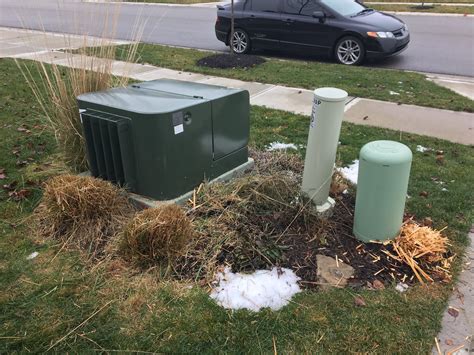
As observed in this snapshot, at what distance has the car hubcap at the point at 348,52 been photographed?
29.8 feet

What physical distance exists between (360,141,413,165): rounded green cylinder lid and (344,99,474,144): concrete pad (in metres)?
2.48

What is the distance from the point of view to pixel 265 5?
9.91 metres

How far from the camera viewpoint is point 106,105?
3.42m

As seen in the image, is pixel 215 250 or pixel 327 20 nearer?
pixel 215 250

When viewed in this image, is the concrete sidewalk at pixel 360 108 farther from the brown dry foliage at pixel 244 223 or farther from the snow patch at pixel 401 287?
the snow patch at pixel 401 287

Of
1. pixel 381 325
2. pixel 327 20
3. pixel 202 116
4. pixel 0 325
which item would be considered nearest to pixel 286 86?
pixel 327 20

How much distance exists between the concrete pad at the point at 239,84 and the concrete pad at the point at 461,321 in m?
4.81

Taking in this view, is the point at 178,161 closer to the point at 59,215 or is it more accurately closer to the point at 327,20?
the point at 59,215

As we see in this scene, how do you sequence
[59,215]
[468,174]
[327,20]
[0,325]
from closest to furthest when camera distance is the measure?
[0,325], [59,215], [468,174], [327,20]

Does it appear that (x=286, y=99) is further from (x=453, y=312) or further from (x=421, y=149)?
(x=453, y=312)

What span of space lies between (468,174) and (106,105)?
11.4 ft

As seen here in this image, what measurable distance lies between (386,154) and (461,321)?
1.15 metres

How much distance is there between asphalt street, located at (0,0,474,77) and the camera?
26.5 feet

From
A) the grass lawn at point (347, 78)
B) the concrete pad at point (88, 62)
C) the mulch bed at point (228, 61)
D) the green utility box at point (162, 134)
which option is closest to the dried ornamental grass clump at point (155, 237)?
the green utility box at point (162, 134)
